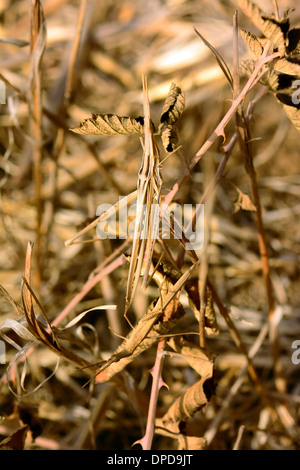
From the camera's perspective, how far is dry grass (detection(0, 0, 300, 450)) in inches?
22.7

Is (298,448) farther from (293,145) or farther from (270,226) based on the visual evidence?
(293,145)

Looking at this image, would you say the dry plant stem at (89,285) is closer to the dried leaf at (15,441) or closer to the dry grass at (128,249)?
the dry grass at (128,249)

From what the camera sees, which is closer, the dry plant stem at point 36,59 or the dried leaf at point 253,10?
the dried leaf at point 253,10

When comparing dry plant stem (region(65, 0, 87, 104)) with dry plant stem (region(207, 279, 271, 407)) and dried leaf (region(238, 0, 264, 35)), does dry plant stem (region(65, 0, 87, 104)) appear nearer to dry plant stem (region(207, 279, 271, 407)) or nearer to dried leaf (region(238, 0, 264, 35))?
dried leaf (region(238, 0, 264, 35))

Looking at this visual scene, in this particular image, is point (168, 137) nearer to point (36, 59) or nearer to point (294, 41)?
point (294, 41)

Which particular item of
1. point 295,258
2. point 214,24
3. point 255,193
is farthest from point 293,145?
point 255,193

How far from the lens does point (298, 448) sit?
2.23ft

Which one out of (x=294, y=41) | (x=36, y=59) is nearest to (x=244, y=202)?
(x=294, y=41)

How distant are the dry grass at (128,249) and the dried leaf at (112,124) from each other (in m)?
0.09

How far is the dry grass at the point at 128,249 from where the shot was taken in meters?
0.58

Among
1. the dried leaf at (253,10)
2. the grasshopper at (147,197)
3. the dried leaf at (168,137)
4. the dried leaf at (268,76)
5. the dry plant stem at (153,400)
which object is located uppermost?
the dried leaf at (253,10)

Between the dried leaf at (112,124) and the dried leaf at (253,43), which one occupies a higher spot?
the dried leaf at (253,43)

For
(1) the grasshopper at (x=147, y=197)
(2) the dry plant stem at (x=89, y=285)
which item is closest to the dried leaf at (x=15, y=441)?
(2) the dry plant stem at (x=89, y=285)

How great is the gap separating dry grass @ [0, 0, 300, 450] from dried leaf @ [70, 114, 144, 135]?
0.28 ft
